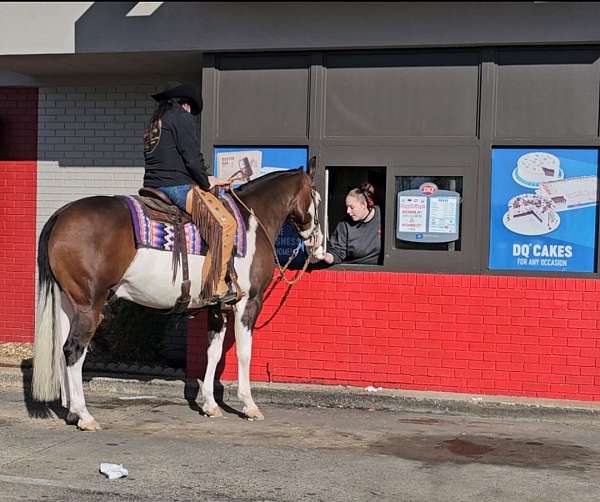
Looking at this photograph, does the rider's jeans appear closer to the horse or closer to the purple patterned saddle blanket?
the purple patterned saddle blanket

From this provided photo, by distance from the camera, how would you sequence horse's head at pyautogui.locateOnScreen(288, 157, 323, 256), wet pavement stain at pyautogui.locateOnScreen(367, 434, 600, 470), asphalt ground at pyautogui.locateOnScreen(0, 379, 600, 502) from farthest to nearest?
1. horse's head at pyautogui.locateOnScreen(288, 157, 323, 256)
2. wet pavement stain at pyautogui.locateOnScreen(367, 434, 600, 470)
3. asphalt ground at pyautogui.locateOnScreen(0, 379, 600, 502)

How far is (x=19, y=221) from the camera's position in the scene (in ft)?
39.3

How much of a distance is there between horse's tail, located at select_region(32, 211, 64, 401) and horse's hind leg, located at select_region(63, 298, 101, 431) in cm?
13

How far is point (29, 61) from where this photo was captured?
10.6m

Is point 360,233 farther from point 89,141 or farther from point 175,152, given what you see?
point 89,141

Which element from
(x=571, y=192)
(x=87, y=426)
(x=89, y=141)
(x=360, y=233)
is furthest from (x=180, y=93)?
(x=571, y=192)

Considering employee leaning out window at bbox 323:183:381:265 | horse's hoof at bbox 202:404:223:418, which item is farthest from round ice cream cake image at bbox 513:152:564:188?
horse's hoof at bbox 202:404:223:418

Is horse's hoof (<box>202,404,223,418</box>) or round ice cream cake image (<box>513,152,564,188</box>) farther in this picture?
round ice cream cake image (<box>513,152,564,188</box>)

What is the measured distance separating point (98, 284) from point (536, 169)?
14.4 feet

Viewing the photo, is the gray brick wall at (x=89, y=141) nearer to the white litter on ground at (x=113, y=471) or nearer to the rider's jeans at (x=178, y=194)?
the rider's jeans at (x=178, y=194)

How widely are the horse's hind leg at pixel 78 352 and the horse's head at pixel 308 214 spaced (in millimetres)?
2247

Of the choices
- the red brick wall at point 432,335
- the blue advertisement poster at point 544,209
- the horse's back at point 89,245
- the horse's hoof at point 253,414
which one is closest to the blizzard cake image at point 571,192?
the blue advertisement poster at point 544,209

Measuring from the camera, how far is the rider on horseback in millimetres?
8117

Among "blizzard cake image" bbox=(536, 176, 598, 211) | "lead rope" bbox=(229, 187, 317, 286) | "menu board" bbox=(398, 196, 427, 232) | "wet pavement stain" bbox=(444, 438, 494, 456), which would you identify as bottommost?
"wet pavement stain" bbox=(444, 438, 494, 456)
